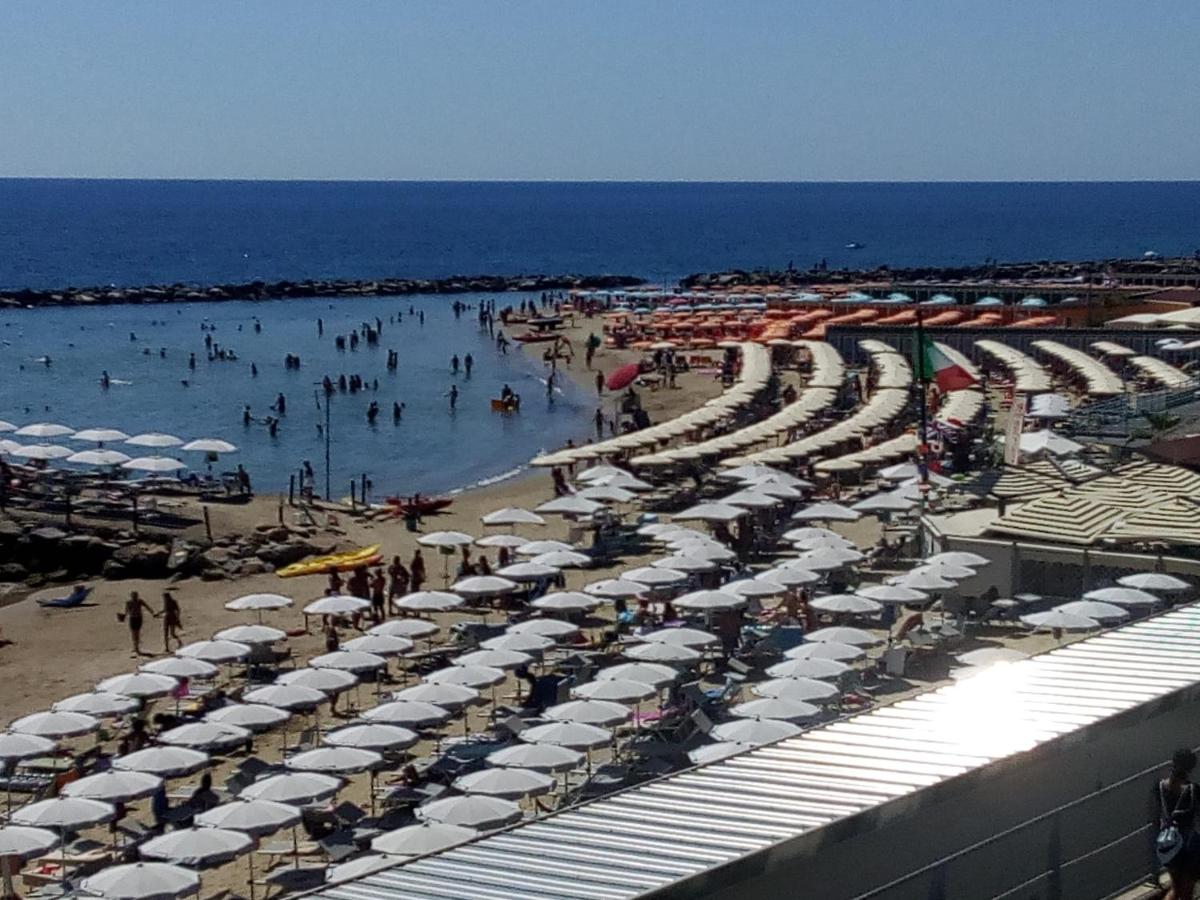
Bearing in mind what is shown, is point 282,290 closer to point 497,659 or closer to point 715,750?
point 497,659

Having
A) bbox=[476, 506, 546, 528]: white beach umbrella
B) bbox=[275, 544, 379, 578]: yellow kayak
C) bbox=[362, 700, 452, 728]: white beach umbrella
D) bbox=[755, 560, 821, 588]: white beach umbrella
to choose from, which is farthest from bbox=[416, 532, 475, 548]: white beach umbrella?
bbox=[362, 700, 452, 728]: white beach umbrella

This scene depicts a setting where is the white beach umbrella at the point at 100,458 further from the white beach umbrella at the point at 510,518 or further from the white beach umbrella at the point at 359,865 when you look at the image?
the white beach umbrella at the point at 359,865

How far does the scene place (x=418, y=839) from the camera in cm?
1329

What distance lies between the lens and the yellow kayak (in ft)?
91.5

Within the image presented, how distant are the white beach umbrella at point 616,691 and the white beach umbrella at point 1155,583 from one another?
6249mm

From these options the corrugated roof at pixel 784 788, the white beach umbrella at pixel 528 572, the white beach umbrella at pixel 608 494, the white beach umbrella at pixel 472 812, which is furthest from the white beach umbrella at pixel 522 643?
the white beach umbrella at pixel 608 494

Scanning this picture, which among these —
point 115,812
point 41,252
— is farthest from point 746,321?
point 41,252

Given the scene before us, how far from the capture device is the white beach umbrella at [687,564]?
22859 mm

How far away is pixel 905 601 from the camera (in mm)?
20688

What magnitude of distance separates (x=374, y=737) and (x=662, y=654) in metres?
3.66

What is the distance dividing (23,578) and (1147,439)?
1852 centimetres

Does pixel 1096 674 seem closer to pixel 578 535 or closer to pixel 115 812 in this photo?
pixel 115 812

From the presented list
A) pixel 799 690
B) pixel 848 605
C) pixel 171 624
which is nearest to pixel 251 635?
pixel 171 624

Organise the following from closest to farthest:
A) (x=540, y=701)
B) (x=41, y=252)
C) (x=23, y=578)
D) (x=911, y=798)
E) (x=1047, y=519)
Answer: (x=911, y=798) < (x=540, y=701) < (x=1047, y=519) < (x=23, y=578) < (x=41, y=252)
